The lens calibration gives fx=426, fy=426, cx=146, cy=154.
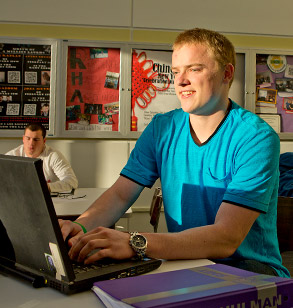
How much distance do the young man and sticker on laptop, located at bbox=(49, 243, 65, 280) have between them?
1.37 feet

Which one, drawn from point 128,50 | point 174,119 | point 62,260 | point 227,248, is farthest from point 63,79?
point 62,260

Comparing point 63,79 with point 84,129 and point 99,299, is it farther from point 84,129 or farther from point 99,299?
point 99,299

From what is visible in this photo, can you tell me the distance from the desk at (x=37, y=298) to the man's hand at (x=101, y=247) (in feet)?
0.47

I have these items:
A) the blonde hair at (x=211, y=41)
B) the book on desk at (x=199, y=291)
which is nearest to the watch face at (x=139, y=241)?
the book on desk at (x=199, y=291)

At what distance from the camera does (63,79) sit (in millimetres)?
4602

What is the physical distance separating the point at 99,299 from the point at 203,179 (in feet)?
2.60

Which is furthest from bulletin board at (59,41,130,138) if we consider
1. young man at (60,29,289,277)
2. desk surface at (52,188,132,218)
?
young man at (60,29,289,277)

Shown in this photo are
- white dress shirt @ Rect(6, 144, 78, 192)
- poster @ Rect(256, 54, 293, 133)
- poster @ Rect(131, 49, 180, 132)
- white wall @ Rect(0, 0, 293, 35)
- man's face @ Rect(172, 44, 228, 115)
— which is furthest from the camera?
poster @ Rect(256, 54, 293, 133)

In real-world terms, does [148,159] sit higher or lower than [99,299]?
higher

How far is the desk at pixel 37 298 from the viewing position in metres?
0.81

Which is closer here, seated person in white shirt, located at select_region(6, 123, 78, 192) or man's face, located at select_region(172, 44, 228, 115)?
man's face, located at select_region(172, 44, 228, 115)

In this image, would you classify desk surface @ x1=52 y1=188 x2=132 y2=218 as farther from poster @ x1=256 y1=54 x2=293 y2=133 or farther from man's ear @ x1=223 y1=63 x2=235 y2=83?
poster @ x1=256 y1=54 x2=293 y2=133

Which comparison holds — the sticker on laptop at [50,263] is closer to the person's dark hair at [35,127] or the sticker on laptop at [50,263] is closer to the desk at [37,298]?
the desk at [37,298]

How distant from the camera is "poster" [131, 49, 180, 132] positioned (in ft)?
15.6
